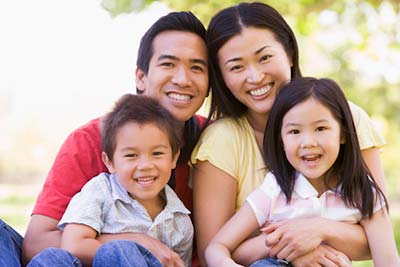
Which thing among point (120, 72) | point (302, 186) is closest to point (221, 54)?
point (302, 186)

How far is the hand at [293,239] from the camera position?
2.35 metres

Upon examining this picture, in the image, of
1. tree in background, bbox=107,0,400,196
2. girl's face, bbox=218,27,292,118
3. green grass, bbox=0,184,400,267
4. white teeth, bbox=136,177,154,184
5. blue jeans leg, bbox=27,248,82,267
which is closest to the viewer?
blue jeans leg, bbox=27,248,82,267

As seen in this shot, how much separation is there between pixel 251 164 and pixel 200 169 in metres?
0.20

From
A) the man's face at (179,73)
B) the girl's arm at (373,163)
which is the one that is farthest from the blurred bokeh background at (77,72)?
the girl's arm at (373,163)

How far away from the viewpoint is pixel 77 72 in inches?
347

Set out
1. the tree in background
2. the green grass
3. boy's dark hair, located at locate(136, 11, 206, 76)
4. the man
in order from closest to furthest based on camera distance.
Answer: the man → boy's dark hair, located at locate(136, 11, 206, 76) → the tree in background → the green grass

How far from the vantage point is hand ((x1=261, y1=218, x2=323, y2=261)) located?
7.70 feet

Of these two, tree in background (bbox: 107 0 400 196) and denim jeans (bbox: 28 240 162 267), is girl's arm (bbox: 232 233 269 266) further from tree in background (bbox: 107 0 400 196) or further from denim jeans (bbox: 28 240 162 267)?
tree in background (bbox: 107 0 400 196)

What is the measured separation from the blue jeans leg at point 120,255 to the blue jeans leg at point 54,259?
8 cm

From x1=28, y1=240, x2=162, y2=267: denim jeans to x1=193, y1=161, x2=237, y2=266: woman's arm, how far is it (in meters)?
0.49

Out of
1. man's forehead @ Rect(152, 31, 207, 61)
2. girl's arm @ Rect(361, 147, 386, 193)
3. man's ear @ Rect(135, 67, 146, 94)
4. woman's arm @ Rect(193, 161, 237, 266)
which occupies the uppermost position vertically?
man's forehead @ Rect(152, 31, 207, 61)

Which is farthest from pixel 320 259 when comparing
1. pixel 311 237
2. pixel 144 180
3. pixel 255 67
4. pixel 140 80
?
pixel 140 80

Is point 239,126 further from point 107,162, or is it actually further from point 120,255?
point 120,255

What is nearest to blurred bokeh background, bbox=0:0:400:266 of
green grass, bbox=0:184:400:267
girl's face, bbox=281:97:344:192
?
green grass, bbox=0:184:400:267
